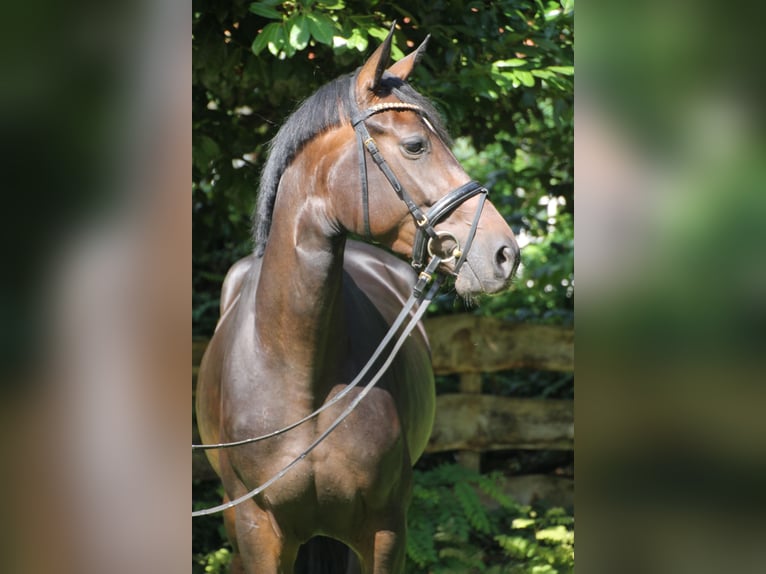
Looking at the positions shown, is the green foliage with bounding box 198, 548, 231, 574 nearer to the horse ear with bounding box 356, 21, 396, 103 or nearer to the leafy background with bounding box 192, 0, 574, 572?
the leafy background with bounding box 192, 0, 574, 572

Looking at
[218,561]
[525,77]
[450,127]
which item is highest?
[525,77]

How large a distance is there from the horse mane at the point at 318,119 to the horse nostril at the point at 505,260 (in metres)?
0.41

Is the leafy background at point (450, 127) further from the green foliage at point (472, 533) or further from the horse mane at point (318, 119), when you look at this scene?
the horse mane at point (318, 119)

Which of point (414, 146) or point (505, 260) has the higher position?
point (414, 146)

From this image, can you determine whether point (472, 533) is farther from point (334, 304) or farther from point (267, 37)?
point (267, 37)

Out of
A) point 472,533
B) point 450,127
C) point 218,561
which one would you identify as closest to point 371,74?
point 450,127

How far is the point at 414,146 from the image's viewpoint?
96.1 inches

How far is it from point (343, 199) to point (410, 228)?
216mm

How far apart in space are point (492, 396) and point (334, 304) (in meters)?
3.67

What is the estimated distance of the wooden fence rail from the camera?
19.9ft

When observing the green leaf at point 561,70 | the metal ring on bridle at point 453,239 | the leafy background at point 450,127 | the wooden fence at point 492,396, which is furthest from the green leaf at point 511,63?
the wooden fence at point 492,396
